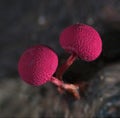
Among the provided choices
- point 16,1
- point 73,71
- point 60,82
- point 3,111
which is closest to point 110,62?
point 73,71

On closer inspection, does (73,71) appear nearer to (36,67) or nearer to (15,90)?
(15,90)

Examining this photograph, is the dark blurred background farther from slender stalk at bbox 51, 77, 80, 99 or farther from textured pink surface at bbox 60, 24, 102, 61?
textured pink surface at bbox 60, 24, 102, 61

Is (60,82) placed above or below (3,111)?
above

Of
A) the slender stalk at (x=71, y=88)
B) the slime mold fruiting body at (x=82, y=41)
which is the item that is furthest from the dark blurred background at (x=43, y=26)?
the slime mold fruiting body at (x=82, y=41)

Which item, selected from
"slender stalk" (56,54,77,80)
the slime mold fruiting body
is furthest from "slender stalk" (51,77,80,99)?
the slime mold fruiting body

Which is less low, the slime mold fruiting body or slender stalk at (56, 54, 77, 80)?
the slime mold fruiting body

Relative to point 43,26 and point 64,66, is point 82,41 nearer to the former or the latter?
point 64,66

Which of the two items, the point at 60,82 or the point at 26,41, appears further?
the point at 26,41
